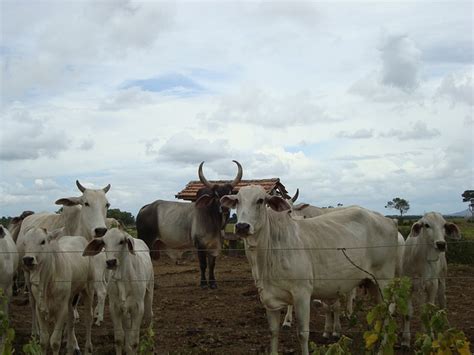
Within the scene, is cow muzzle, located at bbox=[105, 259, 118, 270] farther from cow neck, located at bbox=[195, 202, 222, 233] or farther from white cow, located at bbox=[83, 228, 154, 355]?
cow neck, located at bbox=[195, 202, 222, 233]

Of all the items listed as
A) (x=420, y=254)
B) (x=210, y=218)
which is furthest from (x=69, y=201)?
(x=210, y=218)

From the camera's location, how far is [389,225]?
8297 mm

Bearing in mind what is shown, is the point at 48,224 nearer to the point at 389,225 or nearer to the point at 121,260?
the point at 121,260

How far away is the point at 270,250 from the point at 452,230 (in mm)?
2689

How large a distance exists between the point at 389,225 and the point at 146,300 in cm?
328

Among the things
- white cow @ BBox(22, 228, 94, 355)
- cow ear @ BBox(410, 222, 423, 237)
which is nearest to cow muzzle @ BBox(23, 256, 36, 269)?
white cow @ BBox(22, 228, 94, 355)

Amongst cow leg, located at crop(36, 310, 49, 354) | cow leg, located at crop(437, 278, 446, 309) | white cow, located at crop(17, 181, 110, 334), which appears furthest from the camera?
white cow, located at crop(17, 181, 110, 334)

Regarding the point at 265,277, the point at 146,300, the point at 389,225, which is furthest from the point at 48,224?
the point at 389,225

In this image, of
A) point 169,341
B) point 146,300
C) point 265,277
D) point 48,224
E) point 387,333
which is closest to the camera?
point 387,333

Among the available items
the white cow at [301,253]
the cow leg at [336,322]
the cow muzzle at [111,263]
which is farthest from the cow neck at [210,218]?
the cow muzzle at [111,263]

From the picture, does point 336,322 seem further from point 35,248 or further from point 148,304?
point 35,248

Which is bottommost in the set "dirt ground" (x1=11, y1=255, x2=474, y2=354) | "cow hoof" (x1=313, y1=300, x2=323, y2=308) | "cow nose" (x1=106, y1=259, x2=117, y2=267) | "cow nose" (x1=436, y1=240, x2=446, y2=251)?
"dirt ground" (x1=11, y1=255, x2=474, y2=354)

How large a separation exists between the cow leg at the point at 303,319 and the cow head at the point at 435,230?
226 cm

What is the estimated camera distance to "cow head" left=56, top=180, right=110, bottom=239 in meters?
9.28
